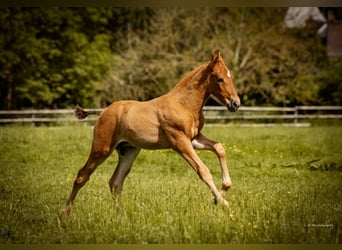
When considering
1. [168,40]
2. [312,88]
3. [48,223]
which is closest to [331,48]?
[312,88]

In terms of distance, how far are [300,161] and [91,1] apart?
3.51 m

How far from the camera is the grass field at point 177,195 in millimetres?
4410

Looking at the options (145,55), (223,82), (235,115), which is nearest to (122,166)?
(223,82)

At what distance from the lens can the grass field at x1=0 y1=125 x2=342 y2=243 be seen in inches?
174

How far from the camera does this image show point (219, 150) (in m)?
4.45

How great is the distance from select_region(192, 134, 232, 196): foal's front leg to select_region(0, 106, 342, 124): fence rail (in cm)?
532

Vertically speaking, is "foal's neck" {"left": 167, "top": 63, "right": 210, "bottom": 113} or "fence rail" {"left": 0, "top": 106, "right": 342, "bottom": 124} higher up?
"foal's neck" {"left": 167, "top": 63, "right": 210, "bottom": 113}

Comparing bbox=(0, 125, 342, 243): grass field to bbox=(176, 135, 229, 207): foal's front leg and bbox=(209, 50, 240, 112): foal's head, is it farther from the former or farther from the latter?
bbox=(209, 50, 240, 112): foal's head

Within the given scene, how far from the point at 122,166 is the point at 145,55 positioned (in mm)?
9119

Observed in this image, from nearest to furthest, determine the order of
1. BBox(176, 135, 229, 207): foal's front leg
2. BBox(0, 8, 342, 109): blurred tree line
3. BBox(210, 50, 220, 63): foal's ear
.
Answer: BBox(176, 135, 229, 207): foal's front leg → BBox(210, 50, 220, 63): foal's ear → BBox(0, 8, 342, 109): blurred tree line

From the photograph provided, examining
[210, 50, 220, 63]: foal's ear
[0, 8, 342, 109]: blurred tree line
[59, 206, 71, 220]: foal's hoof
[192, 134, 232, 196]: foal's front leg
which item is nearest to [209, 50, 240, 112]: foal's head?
[210, 50, 220, 63]: foal's ear

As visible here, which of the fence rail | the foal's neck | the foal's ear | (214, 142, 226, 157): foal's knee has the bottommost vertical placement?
the fence rail

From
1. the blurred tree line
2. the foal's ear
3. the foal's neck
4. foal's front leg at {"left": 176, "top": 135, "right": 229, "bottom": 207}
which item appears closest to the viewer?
foal's front leg at {"left": 176, "top": 135, "right": 229, "bottom": 207}

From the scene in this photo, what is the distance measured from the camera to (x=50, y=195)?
5582mm
